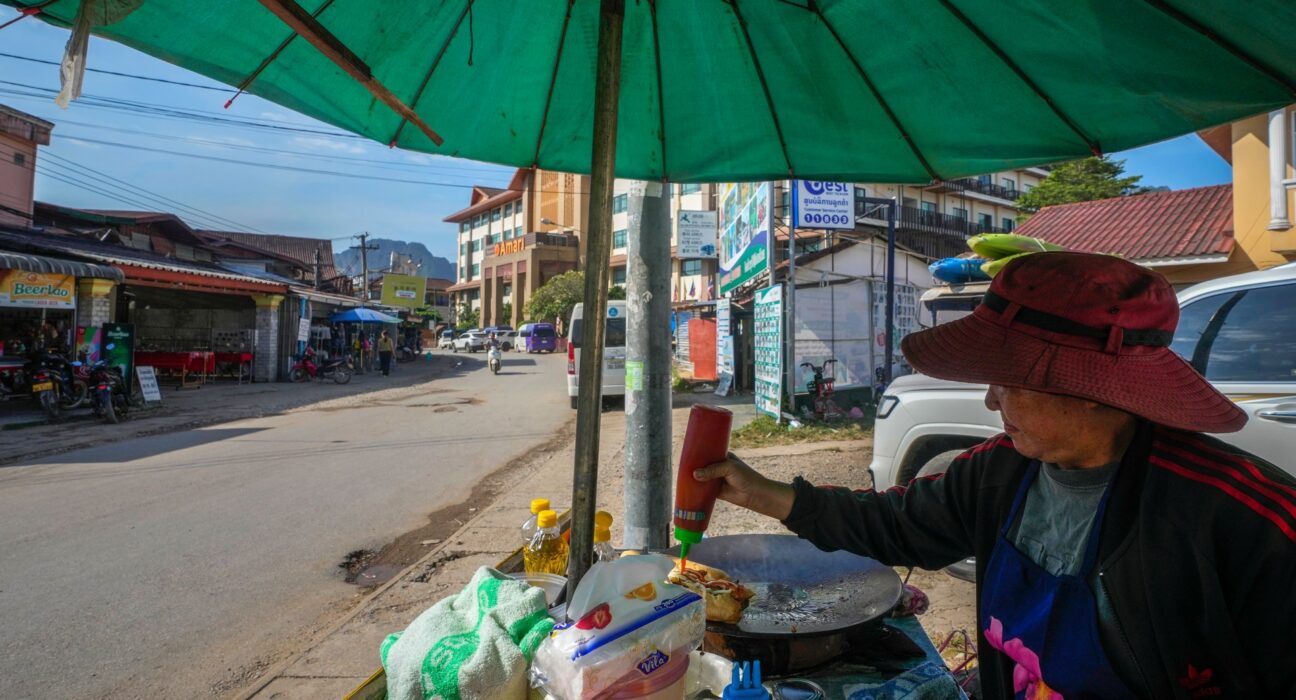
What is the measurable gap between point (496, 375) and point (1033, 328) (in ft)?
78.1

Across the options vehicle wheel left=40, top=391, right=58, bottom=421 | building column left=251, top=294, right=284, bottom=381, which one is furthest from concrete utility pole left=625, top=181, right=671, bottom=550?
building column left=251, top=294, right=284, bottom=381

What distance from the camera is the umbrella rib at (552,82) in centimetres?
181

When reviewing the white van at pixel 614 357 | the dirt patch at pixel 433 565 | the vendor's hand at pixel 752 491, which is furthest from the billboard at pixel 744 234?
the vendor's hand at pixel 752 491

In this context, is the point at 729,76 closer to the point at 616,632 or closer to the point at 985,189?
the point at 616,632

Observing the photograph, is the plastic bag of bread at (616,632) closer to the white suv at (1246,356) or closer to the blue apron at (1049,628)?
the blue apron at (1049,628)

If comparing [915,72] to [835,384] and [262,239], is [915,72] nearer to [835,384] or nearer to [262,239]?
[835,384]

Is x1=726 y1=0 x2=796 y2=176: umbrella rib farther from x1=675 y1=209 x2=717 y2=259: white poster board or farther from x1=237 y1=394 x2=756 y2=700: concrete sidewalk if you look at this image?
x1=675 y1=209 x2=717 y2=259: white poster board

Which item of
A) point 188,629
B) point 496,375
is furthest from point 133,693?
point 496,375

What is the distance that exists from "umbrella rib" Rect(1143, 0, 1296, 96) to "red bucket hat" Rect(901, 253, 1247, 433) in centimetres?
63

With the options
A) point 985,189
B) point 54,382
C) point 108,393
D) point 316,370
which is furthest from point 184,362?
point 985,189

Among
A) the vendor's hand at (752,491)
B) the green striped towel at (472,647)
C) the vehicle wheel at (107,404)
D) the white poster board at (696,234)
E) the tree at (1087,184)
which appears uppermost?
the tree at (1087,184)

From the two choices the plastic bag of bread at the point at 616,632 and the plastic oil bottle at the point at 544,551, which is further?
the plastic oil bottle at the point at 544,551

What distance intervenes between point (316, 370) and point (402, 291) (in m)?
17.0

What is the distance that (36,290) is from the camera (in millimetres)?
12680
